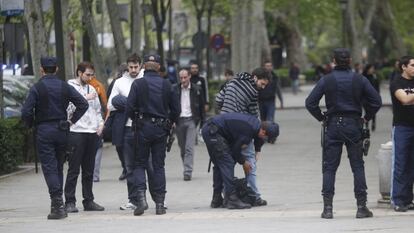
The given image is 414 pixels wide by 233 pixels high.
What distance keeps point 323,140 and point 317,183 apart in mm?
4529

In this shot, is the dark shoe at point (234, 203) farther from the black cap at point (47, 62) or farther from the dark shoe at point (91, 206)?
the black cap at point (47, 62)

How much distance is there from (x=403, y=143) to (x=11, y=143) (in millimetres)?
8022

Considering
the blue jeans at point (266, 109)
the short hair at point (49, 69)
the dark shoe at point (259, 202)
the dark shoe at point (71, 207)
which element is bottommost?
the blue jeans at point (266, 109)

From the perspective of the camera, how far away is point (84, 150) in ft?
45.6

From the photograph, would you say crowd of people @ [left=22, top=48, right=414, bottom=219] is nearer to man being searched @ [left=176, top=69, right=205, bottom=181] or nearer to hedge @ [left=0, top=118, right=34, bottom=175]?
man being searched @ [left=176, top=69, right=205, bottom=181]

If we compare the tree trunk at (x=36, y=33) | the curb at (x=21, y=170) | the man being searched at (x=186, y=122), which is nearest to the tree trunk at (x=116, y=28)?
the tree trunk at (x=36, y=33)

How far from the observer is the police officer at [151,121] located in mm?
13242

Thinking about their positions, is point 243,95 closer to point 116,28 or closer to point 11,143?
point 11,143

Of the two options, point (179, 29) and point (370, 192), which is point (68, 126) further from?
point (179, 29)

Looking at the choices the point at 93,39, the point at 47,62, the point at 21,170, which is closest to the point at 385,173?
the point at 47,62

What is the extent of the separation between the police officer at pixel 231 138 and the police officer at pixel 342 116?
1.18 m

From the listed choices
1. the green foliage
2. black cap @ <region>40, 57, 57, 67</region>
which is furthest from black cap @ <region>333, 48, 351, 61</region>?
the green foliage

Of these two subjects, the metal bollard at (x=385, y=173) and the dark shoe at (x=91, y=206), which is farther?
the dark shoe at (x=91, y=206)

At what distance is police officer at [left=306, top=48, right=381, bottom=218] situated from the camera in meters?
12.6
